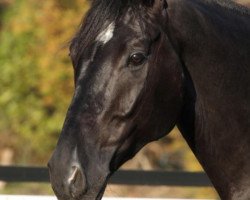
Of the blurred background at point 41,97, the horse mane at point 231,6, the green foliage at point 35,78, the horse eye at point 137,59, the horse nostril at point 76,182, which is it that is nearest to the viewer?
the horse nostril at point 76,182

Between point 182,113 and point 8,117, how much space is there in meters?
9.96

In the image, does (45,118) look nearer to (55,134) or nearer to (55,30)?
(55,134)

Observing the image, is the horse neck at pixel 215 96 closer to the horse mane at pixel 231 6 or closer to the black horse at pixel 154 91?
the black horse at pixel 154 91

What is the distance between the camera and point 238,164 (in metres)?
3.81

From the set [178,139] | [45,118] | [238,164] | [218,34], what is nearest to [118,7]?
[218,34]

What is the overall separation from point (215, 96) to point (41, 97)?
9359mm

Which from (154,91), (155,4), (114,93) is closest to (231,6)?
(155,4)

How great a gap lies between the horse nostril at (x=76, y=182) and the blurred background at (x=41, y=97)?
25.5ft

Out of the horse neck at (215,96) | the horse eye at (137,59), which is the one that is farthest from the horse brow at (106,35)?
the horse neck at (215,96)

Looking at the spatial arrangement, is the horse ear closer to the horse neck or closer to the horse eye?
the horse neck

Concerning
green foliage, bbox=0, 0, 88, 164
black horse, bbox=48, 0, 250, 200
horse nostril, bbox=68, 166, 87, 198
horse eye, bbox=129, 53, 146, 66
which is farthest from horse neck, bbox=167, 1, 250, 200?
green foliage, bbox=0, 0, 88, 164

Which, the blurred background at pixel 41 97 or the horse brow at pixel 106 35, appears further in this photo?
the blurred background at pixel 41 97

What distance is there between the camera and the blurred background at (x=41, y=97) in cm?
1216

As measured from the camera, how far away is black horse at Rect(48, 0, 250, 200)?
140 inches
